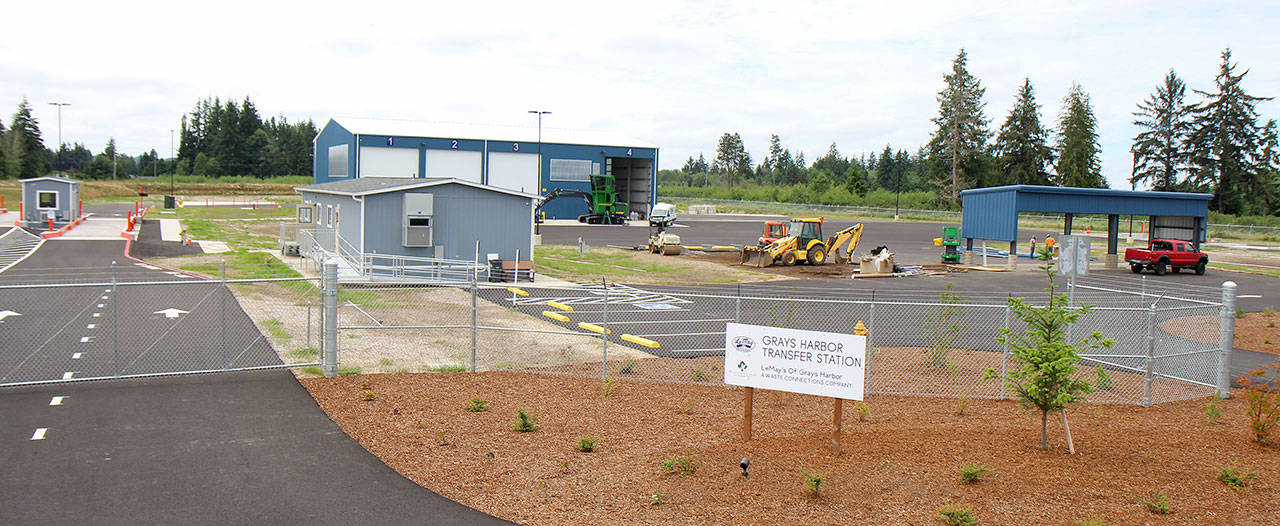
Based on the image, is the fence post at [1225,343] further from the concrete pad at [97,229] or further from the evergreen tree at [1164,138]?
the evergreen tree at [1164,138]

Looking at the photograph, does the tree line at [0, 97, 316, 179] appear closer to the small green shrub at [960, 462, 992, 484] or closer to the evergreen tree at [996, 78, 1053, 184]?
the evergreen tree at [996, 78, 1053, 184]

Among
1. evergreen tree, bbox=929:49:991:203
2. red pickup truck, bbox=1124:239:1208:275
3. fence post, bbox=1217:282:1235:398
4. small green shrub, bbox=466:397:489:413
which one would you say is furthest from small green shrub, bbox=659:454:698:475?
evergreen tree, bbox=929:49:991:203

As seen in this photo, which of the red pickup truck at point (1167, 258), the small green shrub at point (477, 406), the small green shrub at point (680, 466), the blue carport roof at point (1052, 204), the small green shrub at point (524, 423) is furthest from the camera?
the blue carport roof at point (1052, 204)

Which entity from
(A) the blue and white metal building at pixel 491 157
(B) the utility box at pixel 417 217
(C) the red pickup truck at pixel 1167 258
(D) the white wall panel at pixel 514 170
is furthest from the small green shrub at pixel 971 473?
(D) the white wall panel at pixel 514 170

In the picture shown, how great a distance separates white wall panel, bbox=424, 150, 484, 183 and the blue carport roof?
42.5 meters

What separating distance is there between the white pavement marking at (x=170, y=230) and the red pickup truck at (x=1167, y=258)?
Result: 4951cm

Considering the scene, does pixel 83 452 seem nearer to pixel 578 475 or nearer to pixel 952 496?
pixel 578 475

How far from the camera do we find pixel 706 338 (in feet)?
64.3

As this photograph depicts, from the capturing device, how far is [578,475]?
9406 mm

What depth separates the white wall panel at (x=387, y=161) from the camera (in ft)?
230

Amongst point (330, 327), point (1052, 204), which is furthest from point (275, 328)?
point (1052, 204)

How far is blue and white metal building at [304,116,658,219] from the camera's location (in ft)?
233

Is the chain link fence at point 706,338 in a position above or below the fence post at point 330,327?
below

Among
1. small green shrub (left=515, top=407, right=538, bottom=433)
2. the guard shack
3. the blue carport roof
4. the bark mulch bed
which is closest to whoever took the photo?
the bark mulch bed
